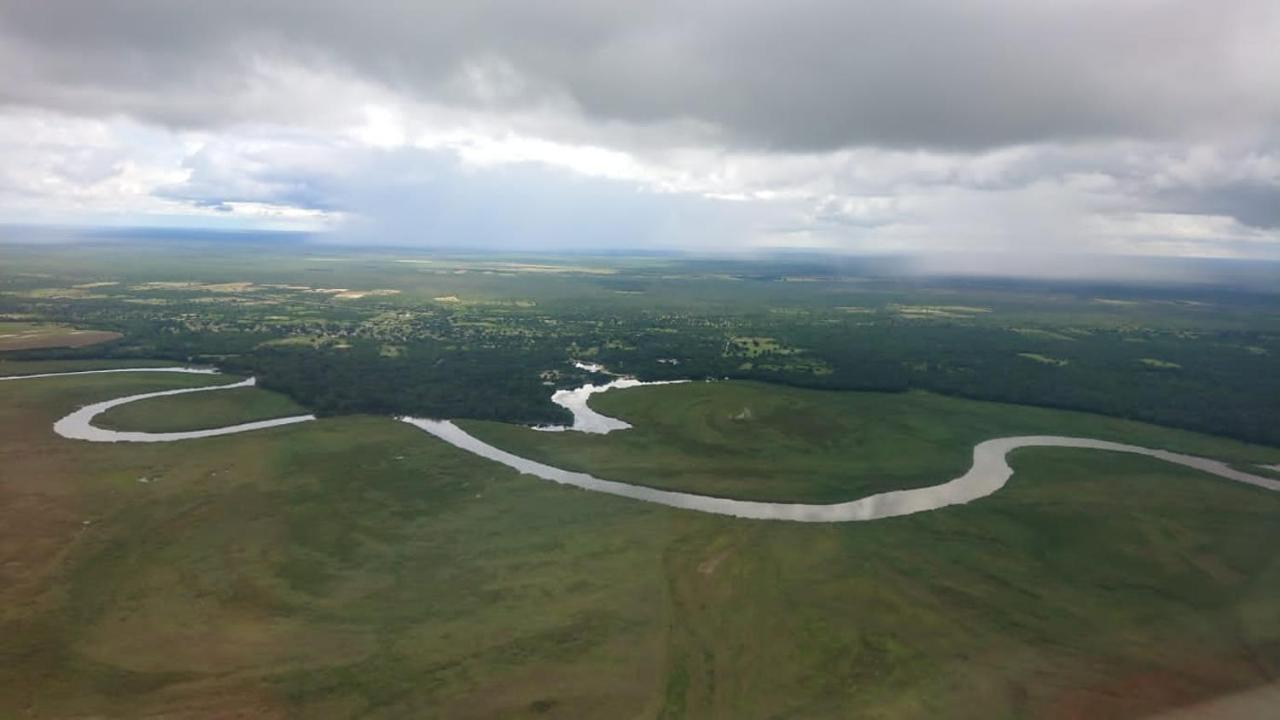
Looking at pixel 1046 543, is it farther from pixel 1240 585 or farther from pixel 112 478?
pixel 112 478

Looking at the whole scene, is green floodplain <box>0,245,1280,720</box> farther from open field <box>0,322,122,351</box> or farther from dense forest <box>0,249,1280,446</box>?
open field <box>0,322,122,351</box>

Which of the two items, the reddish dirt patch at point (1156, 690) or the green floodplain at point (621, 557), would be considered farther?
the green floodplain at point (621, 557)

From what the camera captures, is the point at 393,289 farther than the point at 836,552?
Yes

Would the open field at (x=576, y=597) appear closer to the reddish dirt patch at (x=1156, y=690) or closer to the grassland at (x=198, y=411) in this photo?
the reddish dirt patch at (x=1156, y=690)

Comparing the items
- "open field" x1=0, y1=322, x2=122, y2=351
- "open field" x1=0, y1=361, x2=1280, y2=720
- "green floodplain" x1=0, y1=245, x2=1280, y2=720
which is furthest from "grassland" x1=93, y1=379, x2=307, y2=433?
"open field" x1=0, y1=322, x2=122, y2=351

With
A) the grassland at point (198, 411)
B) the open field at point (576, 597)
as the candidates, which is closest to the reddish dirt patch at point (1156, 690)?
the open field at point (576, 597)

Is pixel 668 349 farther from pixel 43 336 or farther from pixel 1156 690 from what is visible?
pixel 43 336

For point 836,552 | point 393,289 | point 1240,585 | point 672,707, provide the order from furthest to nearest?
point 393,289 → point 836,552 → point 1240,585 → point 672,707

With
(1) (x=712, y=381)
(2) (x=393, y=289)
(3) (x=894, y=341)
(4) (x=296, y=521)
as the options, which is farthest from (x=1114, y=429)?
→ (2) (x=393, y=289)
